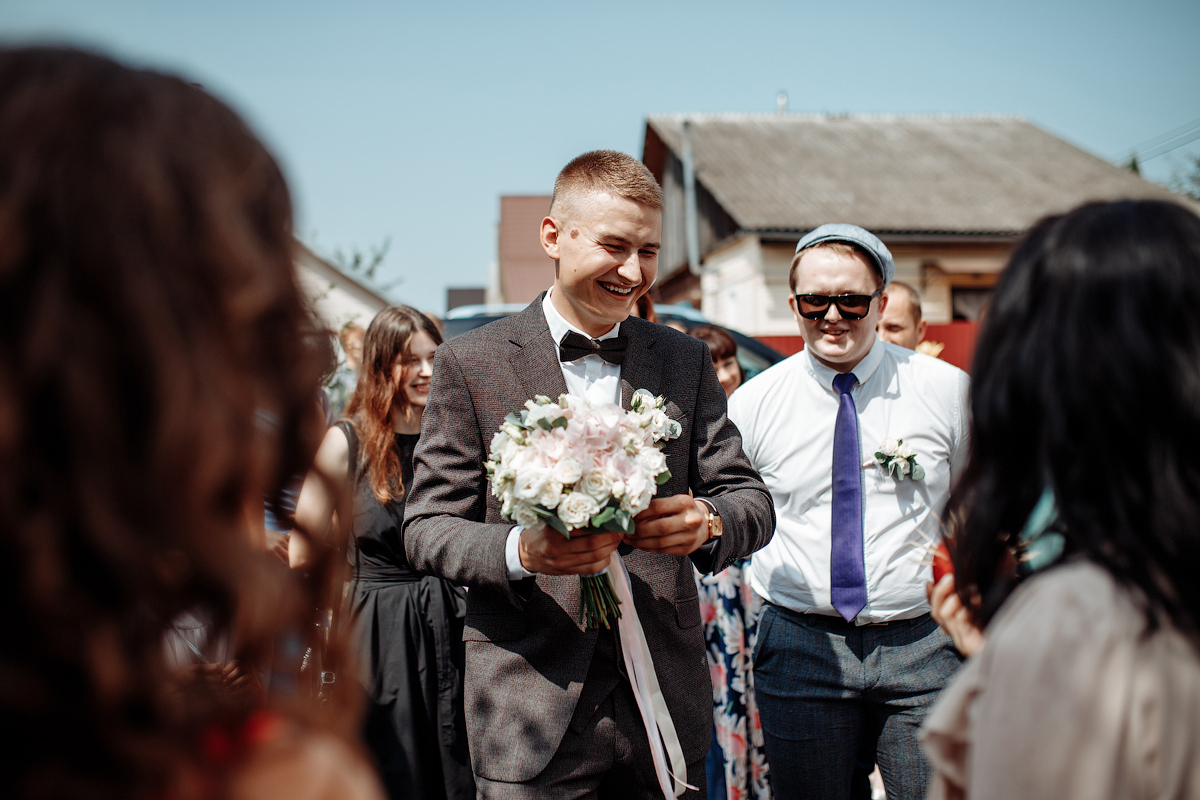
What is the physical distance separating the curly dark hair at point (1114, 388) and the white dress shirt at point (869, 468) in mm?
1753

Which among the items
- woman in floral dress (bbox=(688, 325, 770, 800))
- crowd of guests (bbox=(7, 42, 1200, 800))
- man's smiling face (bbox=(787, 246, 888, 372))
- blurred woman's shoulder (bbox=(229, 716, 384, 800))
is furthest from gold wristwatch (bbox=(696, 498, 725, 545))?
woman in floral dress (bbox=(688, 325, 770, 800))

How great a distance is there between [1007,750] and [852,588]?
1838 mm

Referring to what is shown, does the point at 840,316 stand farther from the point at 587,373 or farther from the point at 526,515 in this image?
the point at 526,515

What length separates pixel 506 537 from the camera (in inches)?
88.8

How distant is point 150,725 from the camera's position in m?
0.86

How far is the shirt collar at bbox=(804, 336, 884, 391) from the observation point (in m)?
3.22

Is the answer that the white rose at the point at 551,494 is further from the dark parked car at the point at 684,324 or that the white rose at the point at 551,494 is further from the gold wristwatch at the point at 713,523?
the dark parked car at the point at 684,324

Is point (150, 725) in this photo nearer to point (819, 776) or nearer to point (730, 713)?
point (819, 776)

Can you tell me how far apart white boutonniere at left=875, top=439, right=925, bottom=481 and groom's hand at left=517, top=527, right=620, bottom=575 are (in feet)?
4.39

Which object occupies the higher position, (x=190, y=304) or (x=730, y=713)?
(x=190, y=304)

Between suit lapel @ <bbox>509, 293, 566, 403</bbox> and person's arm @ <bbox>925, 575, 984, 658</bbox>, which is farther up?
suit lapel @ <bbox>509, 293, 566, 403</bbox>

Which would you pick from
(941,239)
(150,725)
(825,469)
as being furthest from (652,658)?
(941,239)

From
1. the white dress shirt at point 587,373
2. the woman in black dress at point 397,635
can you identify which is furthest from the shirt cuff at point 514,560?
the woman in black dress at point 397,635

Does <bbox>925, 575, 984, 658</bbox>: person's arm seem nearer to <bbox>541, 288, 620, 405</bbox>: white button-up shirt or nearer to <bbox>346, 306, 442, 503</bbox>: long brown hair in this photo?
<bbox>541, 288, 620, 405</bbox>: white button-up shirt
